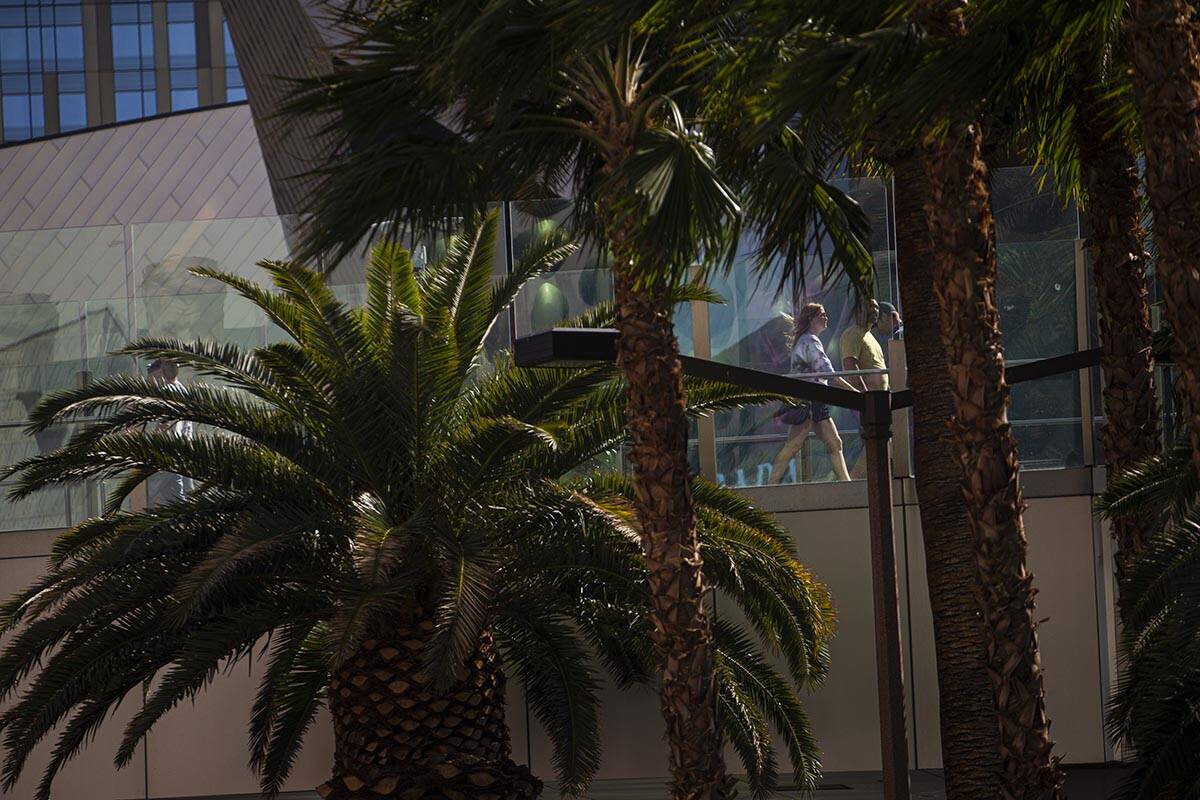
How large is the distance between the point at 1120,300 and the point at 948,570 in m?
2.38

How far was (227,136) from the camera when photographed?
43375 mm

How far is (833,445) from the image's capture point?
52.6 feet

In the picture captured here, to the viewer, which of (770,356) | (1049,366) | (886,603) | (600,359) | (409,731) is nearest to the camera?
(600,359)

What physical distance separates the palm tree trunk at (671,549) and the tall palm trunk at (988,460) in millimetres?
1754

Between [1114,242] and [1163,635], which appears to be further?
[1114,242]

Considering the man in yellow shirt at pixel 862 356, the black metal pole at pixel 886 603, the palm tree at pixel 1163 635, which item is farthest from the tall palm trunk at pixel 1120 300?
the man in yellow shirt at pixel 862 356

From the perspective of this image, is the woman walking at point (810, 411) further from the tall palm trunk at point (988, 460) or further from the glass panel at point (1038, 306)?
the tall palm trunk at point (988, 460)

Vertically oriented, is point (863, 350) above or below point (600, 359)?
above

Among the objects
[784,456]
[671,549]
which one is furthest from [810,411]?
[671,549]

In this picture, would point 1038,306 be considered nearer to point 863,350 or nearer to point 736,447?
point 863,350

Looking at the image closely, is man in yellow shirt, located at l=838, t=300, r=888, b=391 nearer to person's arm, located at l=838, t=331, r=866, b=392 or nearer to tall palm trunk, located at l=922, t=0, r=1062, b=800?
person's arm, located at l=838, t=331, r=866, b=392

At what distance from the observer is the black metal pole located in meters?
9.95

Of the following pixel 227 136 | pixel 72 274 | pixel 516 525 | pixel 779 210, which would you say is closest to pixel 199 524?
pixel 516 525

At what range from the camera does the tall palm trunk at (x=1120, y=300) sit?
10633mm
